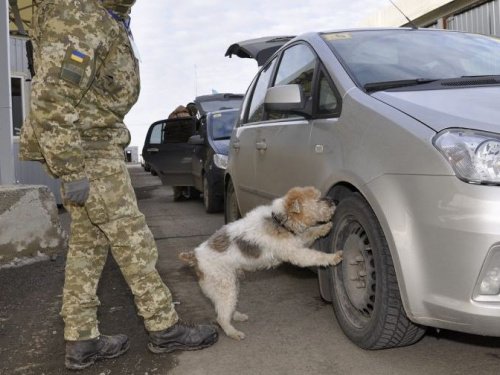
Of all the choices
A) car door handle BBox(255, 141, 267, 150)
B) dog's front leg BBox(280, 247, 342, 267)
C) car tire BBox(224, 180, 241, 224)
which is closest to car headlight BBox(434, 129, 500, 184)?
dog's front leg BBox(280, 247, 342, 267)

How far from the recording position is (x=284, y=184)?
3881 millimetres

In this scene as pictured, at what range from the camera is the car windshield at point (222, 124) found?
29.8 feet

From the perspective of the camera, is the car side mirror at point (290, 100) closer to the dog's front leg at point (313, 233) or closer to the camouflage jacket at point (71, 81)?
the dog's front leg at point (313, 233)

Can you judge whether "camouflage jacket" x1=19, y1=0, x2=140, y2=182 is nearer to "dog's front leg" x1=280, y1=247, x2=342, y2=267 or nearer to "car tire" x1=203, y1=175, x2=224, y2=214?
"dog's front leg" x1=280, y1=247, x2=342, y2=267

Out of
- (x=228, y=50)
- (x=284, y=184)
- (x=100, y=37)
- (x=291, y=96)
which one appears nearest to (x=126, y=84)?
(x=100, y=37)

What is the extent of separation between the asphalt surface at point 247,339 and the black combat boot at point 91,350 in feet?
0.16

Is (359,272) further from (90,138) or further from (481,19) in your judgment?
(481,19)

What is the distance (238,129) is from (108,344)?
9.14 ft

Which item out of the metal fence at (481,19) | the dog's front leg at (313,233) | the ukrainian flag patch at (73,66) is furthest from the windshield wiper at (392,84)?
the metal fence at (481,19)

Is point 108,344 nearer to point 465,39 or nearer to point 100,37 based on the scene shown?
point 100,37

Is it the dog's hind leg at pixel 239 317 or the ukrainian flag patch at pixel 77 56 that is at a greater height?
the ukrainian flag patch at pixel 77 56

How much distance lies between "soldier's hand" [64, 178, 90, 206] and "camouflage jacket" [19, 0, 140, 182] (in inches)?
1.2

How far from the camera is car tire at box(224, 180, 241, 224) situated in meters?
5.58

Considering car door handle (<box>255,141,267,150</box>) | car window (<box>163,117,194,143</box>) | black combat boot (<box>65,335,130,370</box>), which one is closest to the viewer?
black combat boot (<box>65,335,130,370</box>)
